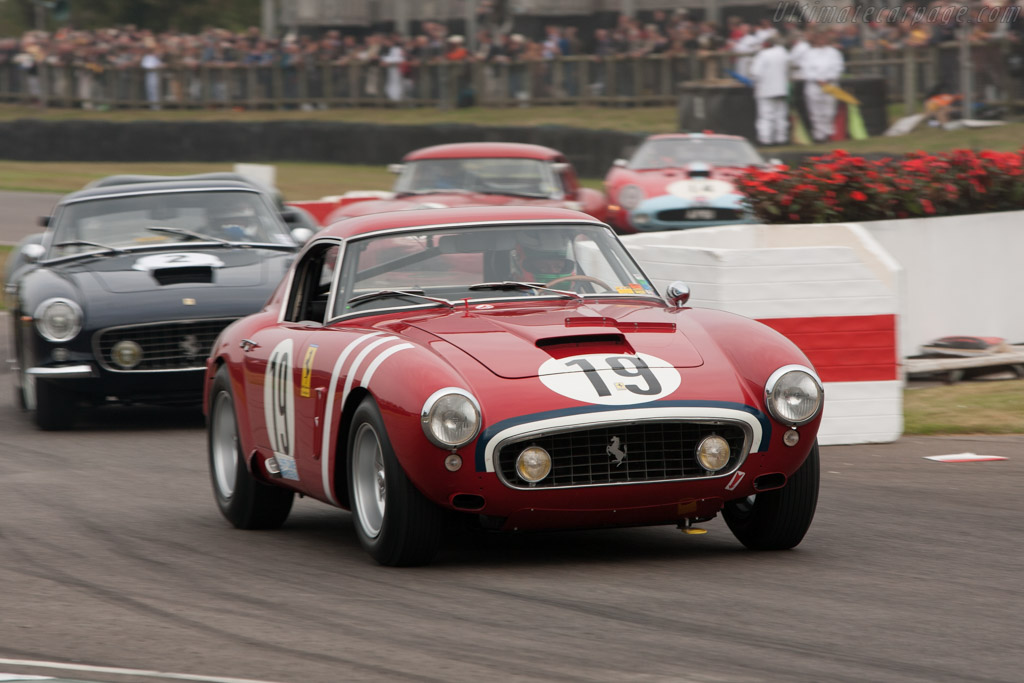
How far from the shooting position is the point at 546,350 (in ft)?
19.2

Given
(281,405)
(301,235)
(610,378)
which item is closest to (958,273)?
(301,235)

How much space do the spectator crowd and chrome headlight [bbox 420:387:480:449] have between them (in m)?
25.3

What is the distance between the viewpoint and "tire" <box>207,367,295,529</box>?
23.5 ft

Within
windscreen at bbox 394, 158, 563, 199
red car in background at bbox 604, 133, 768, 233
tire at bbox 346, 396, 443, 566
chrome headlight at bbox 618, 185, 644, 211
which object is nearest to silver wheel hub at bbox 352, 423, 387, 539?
tire at bbox 346, 396, 443, 566

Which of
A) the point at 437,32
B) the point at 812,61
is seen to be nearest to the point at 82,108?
the point at 437,32

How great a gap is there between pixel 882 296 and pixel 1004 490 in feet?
6.61

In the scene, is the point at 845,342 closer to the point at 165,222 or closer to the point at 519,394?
the point at 519,394

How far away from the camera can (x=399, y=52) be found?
3822 cm

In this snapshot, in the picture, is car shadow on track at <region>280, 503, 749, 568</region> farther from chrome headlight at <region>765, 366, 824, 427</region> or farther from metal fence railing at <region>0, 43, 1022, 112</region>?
metal fence railing at <region>0, 43, 1022, 112</region>

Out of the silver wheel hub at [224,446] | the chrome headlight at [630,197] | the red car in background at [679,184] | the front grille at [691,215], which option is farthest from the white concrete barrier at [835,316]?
the chrome headlight at [630,197]

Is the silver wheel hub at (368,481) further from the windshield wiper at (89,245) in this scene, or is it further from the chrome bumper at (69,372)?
the windshield wiper at (89,245)

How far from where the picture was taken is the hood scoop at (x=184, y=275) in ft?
34.1

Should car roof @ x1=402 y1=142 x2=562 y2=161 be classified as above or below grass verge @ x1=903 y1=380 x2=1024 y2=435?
above

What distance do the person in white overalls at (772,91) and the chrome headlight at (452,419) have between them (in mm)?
23644
